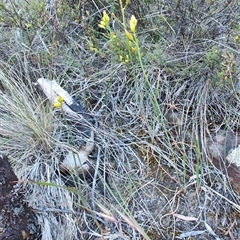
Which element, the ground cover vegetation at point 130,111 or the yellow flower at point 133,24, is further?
the ground cover vegetation at point 130,111

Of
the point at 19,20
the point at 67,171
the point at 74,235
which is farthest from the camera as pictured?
the point at 19,20

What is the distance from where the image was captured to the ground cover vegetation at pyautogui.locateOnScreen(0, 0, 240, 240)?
160cm

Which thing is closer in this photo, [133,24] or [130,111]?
[133,24]

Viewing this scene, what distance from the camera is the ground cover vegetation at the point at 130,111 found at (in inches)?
62.8

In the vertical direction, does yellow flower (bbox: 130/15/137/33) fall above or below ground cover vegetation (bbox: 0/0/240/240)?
above

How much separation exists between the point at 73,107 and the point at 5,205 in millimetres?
594

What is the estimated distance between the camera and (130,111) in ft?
6.16

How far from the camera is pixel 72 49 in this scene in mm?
2162

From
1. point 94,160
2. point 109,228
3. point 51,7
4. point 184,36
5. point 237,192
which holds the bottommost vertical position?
point 237,192

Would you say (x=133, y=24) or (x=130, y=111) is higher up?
(x=133, y=24)

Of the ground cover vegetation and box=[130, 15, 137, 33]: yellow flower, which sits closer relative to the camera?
box=[130, 15, 137, 33]: yellow flower

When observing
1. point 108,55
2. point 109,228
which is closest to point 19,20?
point 108,55

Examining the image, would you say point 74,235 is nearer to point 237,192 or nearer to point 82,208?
point 82,208

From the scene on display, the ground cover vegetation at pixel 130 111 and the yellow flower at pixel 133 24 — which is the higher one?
the yellow flower at pixel 133 24
